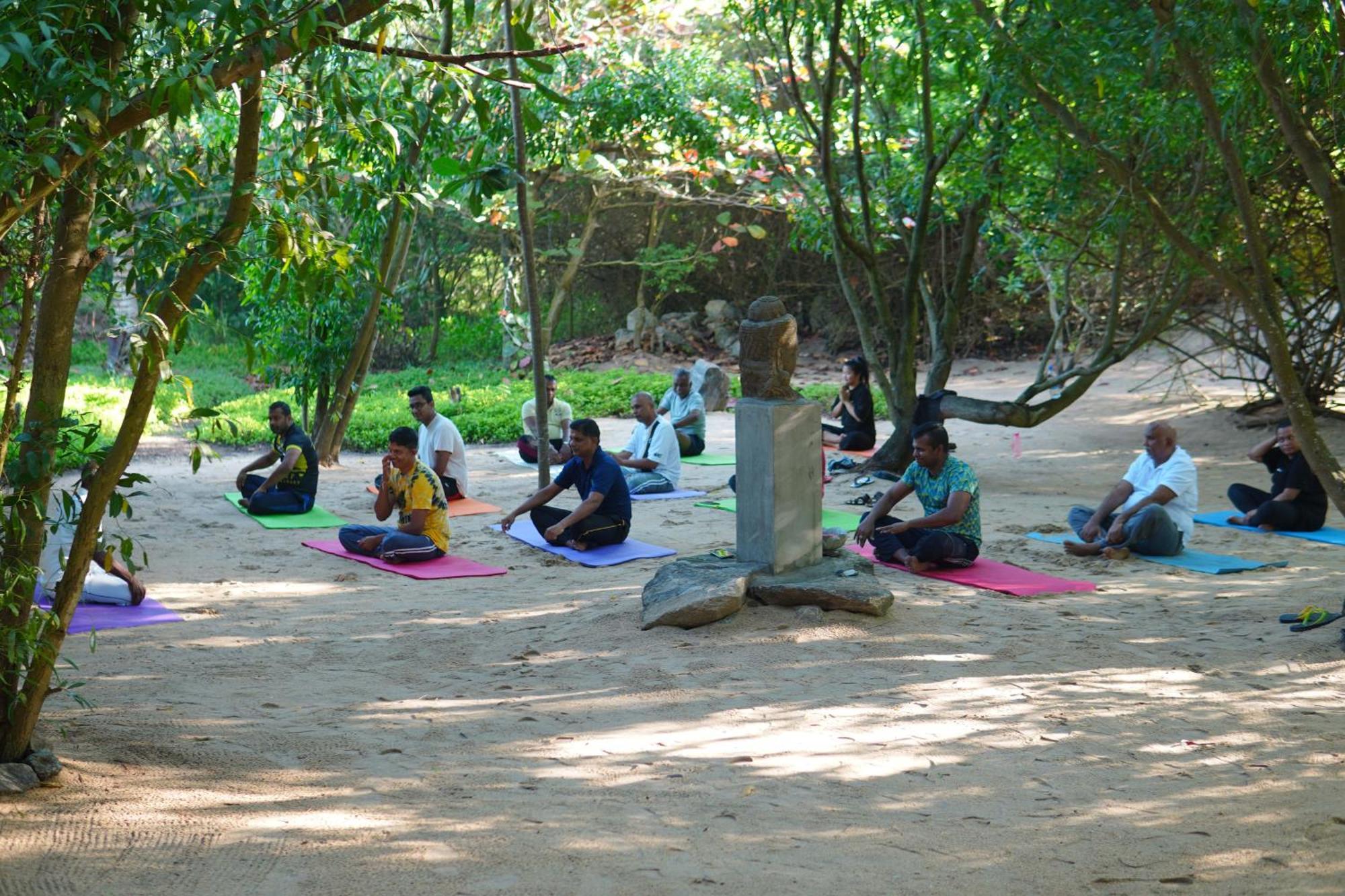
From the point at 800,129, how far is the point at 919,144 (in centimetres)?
153

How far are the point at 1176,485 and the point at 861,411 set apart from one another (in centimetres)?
499

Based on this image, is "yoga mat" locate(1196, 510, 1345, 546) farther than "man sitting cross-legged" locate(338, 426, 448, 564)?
Yes

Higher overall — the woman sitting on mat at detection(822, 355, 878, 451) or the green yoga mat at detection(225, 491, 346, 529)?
the woman sitting on mat at detection(822, 355, 878, 451)

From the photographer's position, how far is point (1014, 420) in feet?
38.5

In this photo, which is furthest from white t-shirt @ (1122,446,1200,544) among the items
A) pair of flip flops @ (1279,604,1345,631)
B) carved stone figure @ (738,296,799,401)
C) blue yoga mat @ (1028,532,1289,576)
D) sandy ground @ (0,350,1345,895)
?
carved stone figure @ (738,296,799,401)

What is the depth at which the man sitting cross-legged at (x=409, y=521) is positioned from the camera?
856 cm

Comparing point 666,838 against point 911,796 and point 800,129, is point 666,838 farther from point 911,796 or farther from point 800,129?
point 800,129

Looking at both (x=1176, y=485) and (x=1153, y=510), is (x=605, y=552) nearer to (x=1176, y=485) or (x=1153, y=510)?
(x=1153, y=510)

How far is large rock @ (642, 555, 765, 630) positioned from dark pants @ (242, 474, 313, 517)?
4.62 metres

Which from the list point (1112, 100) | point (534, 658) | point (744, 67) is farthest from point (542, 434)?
point (744, 67)

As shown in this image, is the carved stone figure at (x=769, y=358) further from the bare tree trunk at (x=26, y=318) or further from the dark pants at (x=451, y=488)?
the dark pants at (x=451, y=488)

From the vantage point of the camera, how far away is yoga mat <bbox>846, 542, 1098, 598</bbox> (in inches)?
299

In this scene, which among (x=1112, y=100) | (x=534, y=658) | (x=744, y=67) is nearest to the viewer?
(x=534, y=658)

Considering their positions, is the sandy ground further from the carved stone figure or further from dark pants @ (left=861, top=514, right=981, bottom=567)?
the carved stone figure
